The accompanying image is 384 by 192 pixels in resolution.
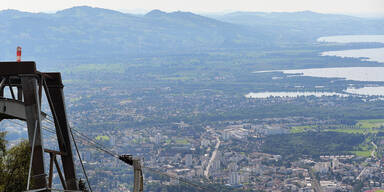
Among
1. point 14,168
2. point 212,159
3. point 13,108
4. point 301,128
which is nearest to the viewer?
point 13,108

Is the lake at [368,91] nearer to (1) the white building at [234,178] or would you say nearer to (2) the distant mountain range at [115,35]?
(1) the white building at [234,178]

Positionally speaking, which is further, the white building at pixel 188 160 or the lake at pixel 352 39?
the lake at pixel 352 39

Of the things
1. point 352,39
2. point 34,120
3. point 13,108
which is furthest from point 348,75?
point 34,120

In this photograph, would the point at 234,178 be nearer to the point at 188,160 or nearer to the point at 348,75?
the point at 188,160

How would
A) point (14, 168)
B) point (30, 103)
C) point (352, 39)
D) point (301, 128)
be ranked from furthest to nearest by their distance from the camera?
point (352, 39) < point (301, 128) < point (14, 168) < point (30, 103)

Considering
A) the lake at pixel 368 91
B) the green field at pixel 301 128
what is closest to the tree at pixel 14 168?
the green field at pixel 301 128

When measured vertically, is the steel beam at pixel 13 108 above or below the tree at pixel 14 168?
above

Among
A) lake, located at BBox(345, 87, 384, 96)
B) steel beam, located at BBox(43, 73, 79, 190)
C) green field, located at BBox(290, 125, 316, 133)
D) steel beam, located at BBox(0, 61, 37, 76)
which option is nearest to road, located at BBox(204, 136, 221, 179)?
green field, located at BBox(290, 125, 316, 133)

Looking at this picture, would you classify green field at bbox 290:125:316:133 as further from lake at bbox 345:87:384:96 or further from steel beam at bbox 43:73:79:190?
steel beam at bbox 43:73:79:190
